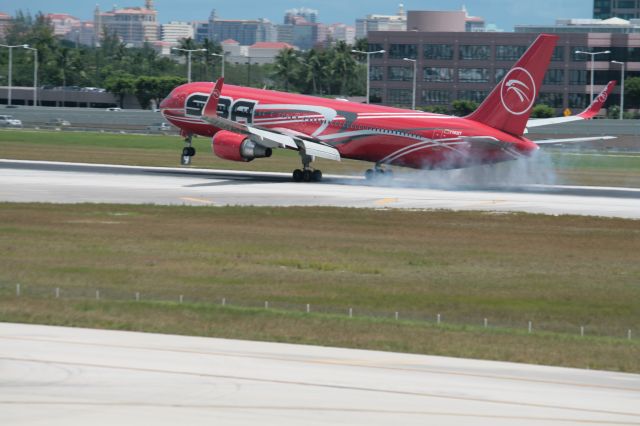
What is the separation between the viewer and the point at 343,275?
40156mm

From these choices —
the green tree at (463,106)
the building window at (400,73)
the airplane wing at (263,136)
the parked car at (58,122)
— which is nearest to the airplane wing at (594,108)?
the airplane wing at (263,136)

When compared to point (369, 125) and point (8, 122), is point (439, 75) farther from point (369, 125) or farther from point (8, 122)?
point (369, 125)

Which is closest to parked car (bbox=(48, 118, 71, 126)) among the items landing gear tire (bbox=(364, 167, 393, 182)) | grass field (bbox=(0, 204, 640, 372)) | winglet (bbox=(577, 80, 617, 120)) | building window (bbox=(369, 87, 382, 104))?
building window (bbox=(369, 87, 382, 104))

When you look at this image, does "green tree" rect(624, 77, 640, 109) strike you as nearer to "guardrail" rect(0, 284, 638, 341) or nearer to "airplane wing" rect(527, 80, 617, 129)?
"airplane wing" rect(527, 80, 617, 129)

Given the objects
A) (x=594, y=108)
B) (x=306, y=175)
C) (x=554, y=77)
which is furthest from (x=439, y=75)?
(x=594, y=108)

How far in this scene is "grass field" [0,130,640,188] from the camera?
278 feet

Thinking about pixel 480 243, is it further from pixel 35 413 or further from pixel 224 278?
pixel 35 413

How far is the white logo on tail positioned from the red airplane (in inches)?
2.1

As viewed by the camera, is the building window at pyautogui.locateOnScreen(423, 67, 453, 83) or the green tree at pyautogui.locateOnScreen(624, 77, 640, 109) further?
the building window at pyautogui.locateOnScreen(423, 67, 453, 83)

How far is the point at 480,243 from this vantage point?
48219 mm

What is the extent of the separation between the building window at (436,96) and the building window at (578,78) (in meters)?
18.3

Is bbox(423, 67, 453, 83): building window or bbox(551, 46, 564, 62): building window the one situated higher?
bbox(551, 46, 564, 62): building window

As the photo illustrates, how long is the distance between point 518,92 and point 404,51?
118774 millimetres

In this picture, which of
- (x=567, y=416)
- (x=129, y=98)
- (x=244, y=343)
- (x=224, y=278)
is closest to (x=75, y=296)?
(x=224, y=278)
